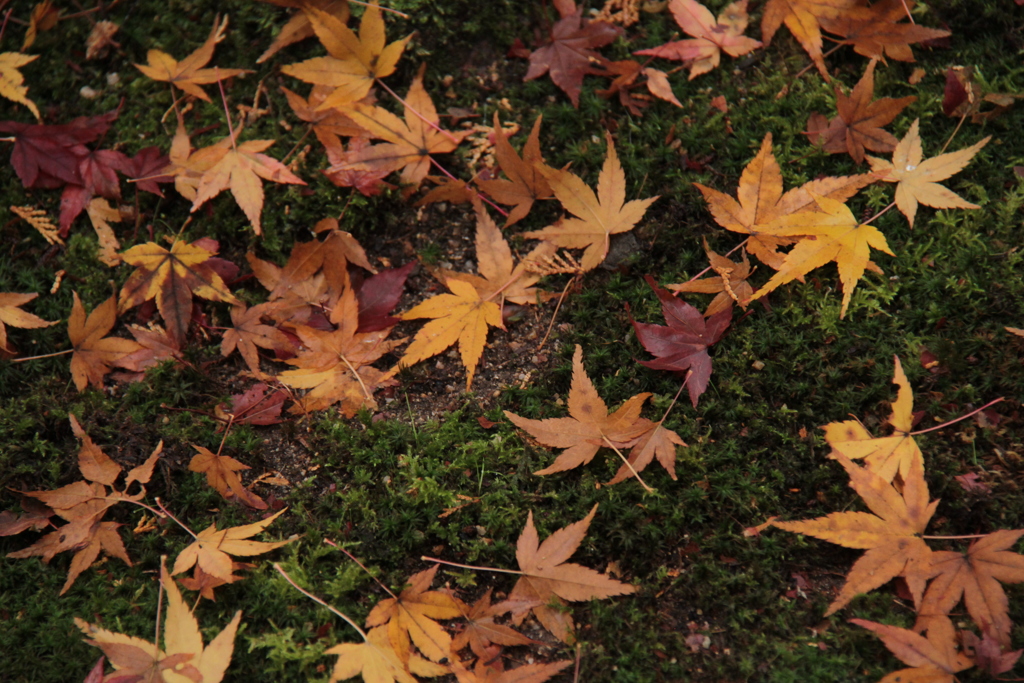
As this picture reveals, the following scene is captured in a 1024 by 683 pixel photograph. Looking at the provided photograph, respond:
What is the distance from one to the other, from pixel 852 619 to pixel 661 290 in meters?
1.07

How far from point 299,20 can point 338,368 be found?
137 cm

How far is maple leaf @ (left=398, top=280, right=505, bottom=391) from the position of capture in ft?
6.97

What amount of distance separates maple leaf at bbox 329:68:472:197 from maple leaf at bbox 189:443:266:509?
3.56 ft

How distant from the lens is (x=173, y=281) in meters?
2.29

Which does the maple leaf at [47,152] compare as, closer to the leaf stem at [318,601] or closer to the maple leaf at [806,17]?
the leaf stem at [318,601]

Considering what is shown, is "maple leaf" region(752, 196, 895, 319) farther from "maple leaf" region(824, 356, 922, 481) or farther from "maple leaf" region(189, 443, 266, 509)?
"maple leaf" region(189, 443, 266, 509)

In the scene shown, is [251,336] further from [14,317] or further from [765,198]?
[765,198]

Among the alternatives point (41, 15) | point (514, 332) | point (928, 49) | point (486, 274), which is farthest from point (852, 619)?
point (41, 15)

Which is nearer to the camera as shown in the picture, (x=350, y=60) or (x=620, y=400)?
(x=620, y=400)

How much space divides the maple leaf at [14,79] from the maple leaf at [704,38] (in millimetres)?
2323

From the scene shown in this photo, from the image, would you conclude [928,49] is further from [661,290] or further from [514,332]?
[514,332]

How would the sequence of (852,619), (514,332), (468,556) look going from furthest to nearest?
(514,332) → (468,556) → (852,619)

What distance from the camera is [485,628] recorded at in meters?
1.84

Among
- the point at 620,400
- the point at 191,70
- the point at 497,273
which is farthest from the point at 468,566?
the point at 191,70
